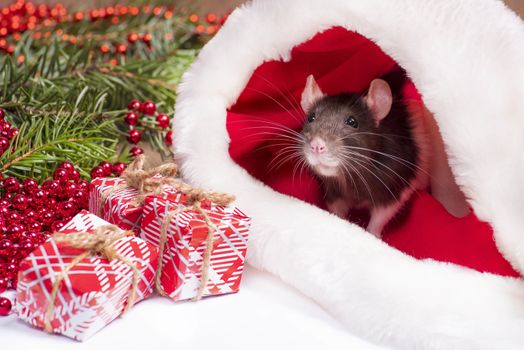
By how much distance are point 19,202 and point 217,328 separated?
14.0 inches

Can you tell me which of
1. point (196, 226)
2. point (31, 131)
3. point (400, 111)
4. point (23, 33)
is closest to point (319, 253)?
point (196, 226)

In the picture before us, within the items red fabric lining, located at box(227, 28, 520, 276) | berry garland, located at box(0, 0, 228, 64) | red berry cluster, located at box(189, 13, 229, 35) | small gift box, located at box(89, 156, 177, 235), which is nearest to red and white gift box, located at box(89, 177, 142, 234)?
small gift box, located at box(89, 156, 177, 235)

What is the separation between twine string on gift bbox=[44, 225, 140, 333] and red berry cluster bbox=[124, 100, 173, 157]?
447mm

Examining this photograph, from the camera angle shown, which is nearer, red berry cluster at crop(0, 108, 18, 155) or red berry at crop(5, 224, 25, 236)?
red berry at crop(5, 224, 25, 236)

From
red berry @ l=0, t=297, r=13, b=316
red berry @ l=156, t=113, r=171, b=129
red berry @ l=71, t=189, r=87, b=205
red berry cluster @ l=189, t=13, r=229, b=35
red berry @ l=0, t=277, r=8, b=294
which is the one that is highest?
red berry cluster @ l=189, t=13, r=229, b=35

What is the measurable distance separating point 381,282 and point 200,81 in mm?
436

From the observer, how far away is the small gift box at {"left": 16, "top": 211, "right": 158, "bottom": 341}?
2.23ft

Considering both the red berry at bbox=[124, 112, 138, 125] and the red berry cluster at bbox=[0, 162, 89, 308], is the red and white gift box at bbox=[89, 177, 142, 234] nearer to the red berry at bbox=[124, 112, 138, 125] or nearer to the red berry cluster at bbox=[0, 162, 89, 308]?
the red berry cluster at bbox=[0, 162, 89, 308]

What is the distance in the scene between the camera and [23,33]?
58.6 inches

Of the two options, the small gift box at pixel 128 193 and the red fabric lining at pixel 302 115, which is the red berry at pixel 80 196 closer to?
the small gift box at pixel 128 193

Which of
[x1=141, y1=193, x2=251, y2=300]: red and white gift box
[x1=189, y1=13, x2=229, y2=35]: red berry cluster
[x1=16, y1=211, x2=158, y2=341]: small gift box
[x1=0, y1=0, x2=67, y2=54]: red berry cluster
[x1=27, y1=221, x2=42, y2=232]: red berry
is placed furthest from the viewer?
[x1=189, y1=13, x2=229, y2=35]: red berry cluster

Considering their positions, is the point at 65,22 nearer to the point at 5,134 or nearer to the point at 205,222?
the point at 5,134

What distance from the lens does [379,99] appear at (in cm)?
97

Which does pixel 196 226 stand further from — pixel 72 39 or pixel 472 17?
pixel 72 39
